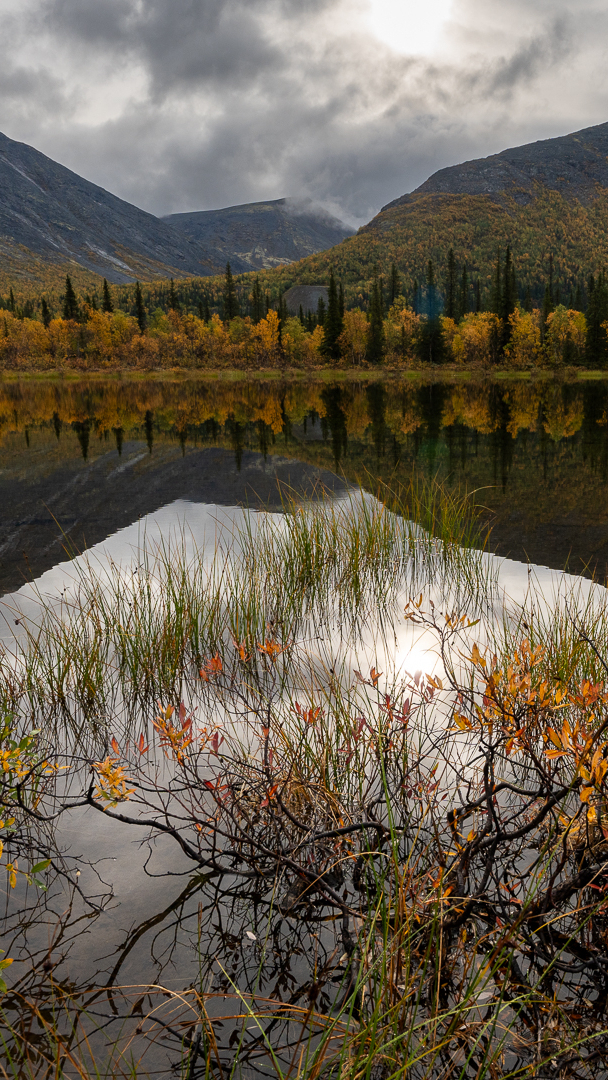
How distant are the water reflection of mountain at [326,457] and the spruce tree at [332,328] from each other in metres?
49.1

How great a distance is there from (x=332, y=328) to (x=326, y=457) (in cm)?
6841

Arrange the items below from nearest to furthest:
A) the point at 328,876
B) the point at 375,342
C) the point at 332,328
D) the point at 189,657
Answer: the point at 328,876 < the point at 189,657 < the point at 375,342 < the point at 332,328

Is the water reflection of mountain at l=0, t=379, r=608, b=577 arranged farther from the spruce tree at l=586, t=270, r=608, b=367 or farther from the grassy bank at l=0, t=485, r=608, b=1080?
the spruce tree at l=586, t=270, r=608, b=367

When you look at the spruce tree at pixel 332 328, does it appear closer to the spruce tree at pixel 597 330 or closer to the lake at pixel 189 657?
the spruce tree at pixel 597 330

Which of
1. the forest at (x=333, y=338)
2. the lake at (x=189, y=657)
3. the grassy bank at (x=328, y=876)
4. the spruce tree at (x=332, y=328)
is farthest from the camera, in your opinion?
the spruce tree at (x=332, y=328)

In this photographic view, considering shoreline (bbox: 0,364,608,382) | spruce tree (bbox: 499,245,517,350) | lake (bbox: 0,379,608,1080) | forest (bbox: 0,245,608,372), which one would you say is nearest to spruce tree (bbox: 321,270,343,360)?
forest (bbox: 0,245,608,372)

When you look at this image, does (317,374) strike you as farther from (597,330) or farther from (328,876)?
(328,876)

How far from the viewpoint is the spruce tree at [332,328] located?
82.8m

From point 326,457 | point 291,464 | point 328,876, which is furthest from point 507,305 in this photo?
point 328,876

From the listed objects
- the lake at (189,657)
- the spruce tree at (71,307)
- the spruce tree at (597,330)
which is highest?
the spruce tree at (71,307)

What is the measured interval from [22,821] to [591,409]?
33214mm

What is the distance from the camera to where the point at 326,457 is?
19391 millimetres

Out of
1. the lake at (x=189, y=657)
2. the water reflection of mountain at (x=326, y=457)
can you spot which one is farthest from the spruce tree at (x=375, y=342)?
the lake at (x=189, y=657)

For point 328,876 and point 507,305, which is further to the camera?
point 507,305
